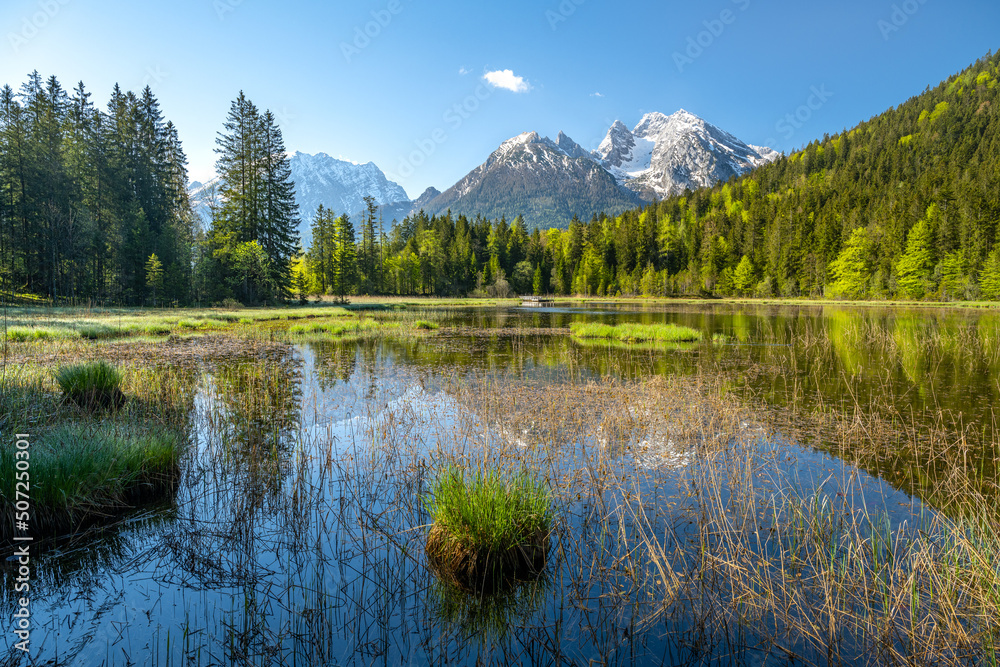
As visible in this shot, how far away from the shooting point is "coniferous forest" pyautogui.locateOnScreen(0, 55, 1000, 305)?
35219mm

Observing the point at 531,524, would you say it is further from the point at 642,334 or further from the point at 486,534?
the point at 642,334

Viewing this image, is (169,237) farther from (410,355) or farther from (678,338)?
(678,338)

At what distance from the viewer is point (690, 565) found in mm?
3990

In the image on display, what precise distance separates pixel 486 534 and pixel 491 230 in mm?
106628

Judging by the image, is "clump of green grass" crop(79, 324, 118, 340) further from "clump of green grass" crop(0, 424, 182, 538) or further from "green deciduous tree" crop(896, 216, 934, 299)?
"green deciduous tree" crop(896, 216, 934, 299)

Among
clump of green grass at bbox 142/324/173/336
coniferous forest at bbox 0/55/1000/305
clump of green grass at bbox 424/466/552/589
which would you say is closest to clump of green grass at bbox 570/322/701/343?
clump of green grass at bbox 424/466/552/589

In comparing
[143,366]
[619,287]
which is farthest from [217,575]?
[619,287]

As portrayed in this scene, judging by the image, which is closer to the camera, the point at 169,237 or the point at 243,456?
the point at 243,456

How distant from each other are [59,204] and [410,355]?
37814mm

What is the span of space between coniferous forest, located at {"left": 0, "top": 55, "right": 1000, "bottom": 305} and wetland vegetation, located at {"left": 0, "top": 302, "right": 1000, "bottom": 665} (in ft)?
112

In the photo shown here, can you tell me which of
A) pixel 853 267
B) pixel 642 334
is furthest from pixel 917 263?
pixel 642 334

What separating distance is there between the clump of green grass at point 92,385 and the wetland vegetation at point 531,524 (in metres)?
0.27

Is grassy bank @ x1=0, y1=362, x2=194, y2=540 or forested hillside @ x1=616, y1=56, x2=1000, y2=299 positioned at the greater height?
forested hillside @ x1=616, y1=56, x2=1000, y2=299

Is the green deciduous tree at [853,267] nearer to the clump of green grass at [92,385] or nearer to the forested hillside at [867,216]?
the forested hillside at [867,216]
